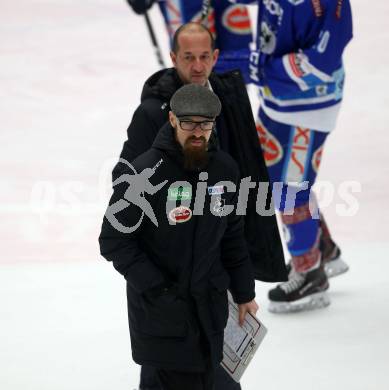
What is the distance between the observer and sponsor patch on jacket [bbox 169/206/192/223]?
2.68 meters

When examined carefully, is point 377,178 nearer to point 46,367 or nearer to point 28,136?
point 28,136

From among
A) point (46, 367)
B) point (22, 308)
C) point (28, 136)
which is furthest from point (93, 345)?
point (28, 136)

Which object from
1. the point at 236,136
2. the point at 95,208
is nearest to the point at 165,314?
the point at 236,136

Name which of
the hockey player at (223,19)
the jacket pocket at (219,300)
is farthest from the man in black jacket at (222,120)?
the hockey player at (223,19)

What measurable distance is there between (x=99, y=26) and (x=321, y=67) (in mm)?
4427

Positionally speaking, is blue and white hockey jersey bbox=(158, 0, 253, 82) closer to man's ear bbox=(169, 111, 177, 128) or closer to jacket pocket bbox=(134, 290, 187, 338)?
man's ear bbox=(169, 111, 177, 128)

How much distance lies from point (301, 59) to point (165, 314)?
1598 mm

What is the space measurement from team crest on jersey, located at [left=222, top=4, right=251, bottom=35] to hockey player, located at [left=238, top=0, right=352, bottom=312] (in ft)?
0.88

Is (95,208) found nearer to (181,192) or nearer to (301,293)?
(301,293)

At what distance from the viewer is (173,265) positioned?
273 centimetres

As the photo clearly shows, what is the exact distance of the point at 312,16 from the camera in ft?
13.0

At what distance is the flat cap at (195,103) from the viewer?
265cm

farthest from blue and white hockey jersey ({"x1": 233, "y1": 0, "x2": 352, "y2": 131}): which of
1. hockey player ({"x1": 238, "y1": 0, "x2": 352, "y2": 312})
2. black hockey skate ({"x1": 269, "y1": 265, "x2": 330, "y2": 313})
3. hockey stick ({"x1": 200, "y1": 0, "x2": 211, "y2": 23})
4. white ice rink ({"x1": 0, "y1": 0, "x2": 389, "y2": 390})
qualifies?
white ice rink ({"x1": 0, "y1": 0, "x2": 389, "y2": 390})

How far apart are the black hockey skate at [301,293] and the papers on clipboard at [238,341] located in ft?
4.54
